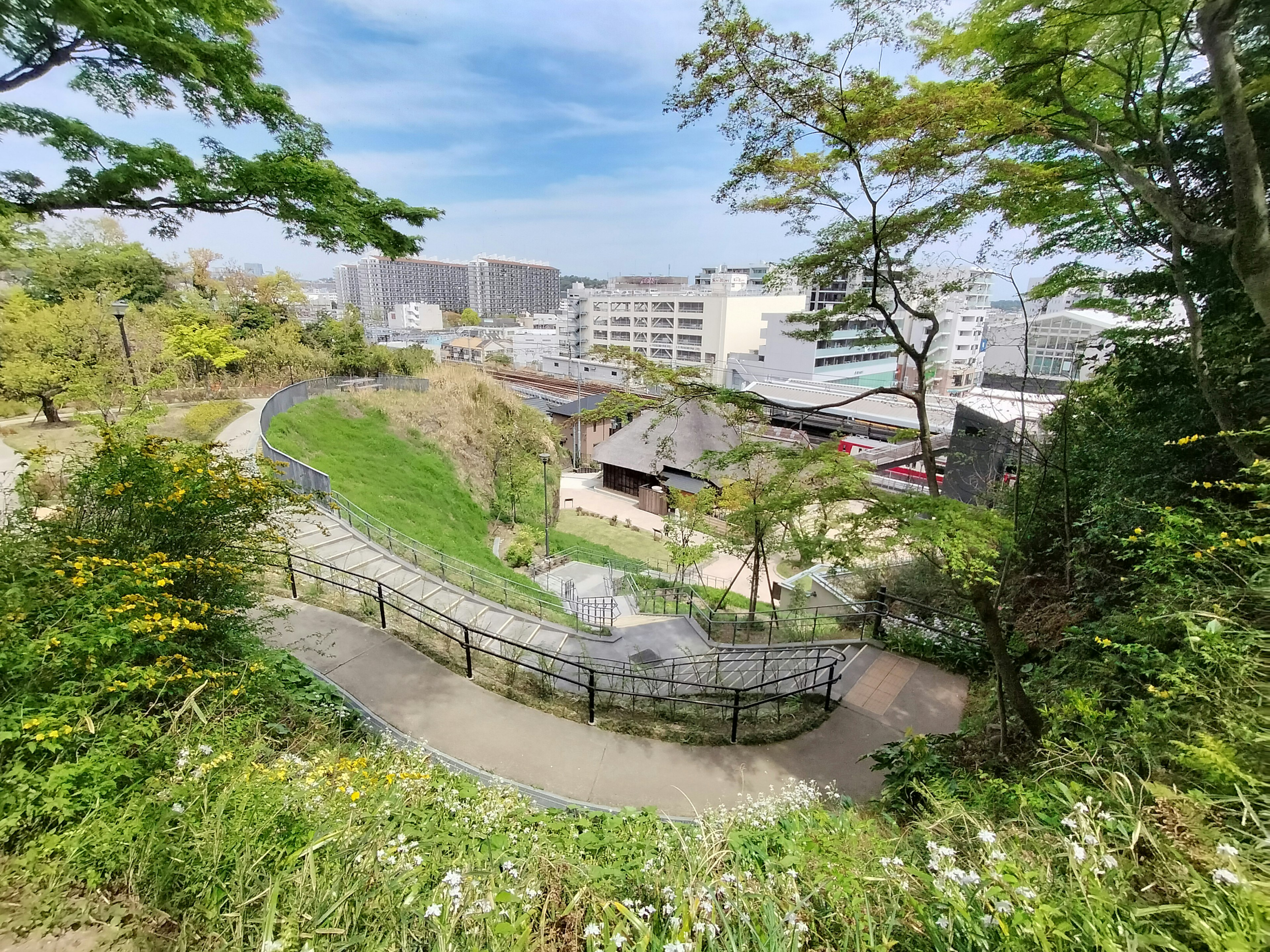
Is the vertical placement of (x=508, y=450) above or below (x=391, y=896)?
below

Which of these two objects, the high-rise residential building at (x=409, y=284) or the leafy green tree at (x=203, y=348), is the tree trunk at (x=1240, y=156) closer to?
the leafy green tree at (x=203, y=348)

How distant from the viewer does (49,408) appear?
40.7 ft

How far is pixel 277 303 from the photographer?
2727 centimetres

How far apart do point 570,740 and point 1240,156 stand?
8.59 m

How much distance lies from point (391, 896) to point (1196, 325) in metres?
8.47

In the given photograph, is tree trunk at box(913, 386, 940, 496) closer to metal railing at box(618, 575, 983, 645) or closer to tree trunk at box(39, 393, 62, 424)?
metal railing at box(618, 575, 983, 645)

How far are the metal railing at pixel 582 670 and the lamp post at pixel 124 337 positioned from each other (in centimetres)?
803

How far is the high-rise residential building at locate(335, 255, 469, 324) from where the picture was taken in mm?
131500

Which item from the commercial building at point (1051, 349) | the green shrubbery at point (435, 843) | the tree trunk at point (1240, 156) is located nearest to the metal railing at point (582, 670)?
the green shrubbery at point (435, 843)

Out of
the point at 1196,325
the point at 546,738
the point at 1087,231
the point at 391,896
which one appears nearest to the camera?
the point at 391,896

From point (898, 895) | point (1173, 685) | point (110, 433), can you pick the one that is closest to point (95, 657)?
point (110, 433)

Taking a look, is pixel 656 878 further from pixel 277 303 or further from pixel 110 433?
pixel 277 303

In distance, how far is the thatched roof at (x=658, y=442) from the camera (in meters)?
23.6

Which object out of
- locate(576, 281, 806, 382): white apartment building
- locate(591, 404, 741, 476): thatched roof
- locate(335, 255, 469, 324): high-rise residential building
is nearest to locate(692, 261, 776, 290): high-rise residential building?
locate(576, 281, 806, 382): white apartment building
